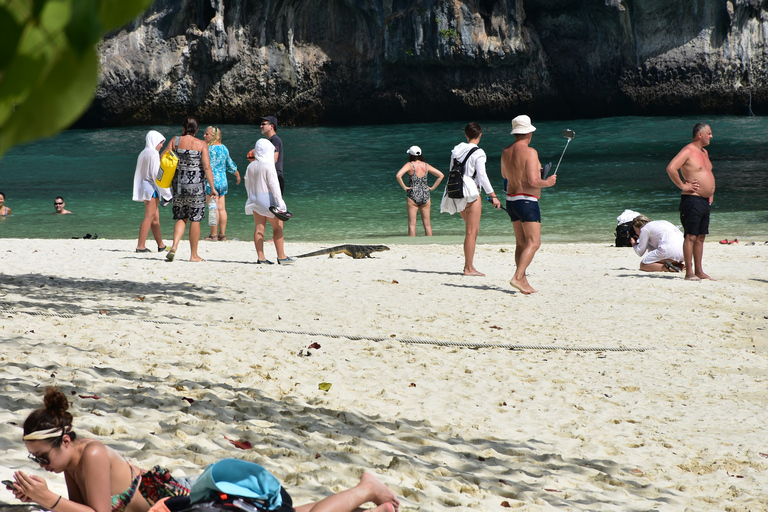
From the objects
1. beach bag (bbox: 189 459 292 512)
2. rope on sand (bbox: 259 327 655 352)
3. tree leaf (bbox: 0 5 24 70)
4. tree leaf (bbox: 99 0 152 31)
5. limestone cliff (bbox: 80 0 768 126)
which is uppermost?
limestone cliff (bbox: 80 0 768 126)

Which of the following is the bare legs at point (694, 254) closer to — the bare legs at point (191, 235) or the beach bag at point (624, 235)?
the beach bag at point (624, 235)

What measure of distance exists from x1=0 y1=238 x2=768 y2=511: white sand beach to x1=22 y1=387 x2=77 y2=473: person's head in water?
0.50 metres

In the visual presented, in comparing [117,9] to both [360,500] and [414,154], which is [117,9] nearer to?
[360,500]

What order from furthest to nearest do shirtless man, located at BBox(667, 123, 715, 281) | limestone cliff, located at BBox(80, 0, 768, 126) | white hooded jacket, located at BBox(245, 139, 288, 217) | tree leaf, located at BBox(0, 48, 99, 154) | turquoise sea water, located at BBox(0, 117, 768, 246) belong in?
limestone cliff, located at BBox(80, 0, 768, 126), turquoise sea water, located at BBox(0, 117, 768, 246), white hooded jacket, located at BBox(245, 139, 288, 217), shirtless man, located at BBox(667, 123, 715, 281), tree leaf, located at BBox(0, 48, 99, 154)

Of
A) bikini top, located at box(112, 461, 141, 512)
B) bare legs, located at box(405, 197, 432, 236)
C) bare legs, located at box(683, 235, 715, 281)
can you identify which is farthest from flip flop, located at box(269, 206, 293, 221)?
bikini top, located at box(112, 461, 141, 512)

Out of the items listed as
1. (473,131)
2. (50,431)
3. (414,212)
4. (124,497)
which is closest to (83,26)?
(50,431)

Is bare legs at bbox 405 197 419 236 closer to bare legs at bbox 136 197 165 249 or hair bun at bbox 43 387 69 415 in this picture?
bare legs at bbox 136 197 165 249

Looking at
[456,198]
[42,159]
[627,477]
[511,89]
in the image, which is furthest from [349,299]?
[511,89]

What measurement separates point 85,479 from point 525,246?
6.70 m

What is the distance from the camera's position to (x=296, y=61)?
51938mm

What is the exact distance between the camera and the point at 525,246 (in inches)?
356

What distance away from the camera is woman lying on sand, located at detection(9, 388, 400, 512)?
3021 millimetres

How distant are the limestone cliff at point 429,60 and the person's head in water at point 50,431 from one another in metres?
46.0

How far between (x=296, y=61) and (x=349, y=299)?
Answer: 150 ft
